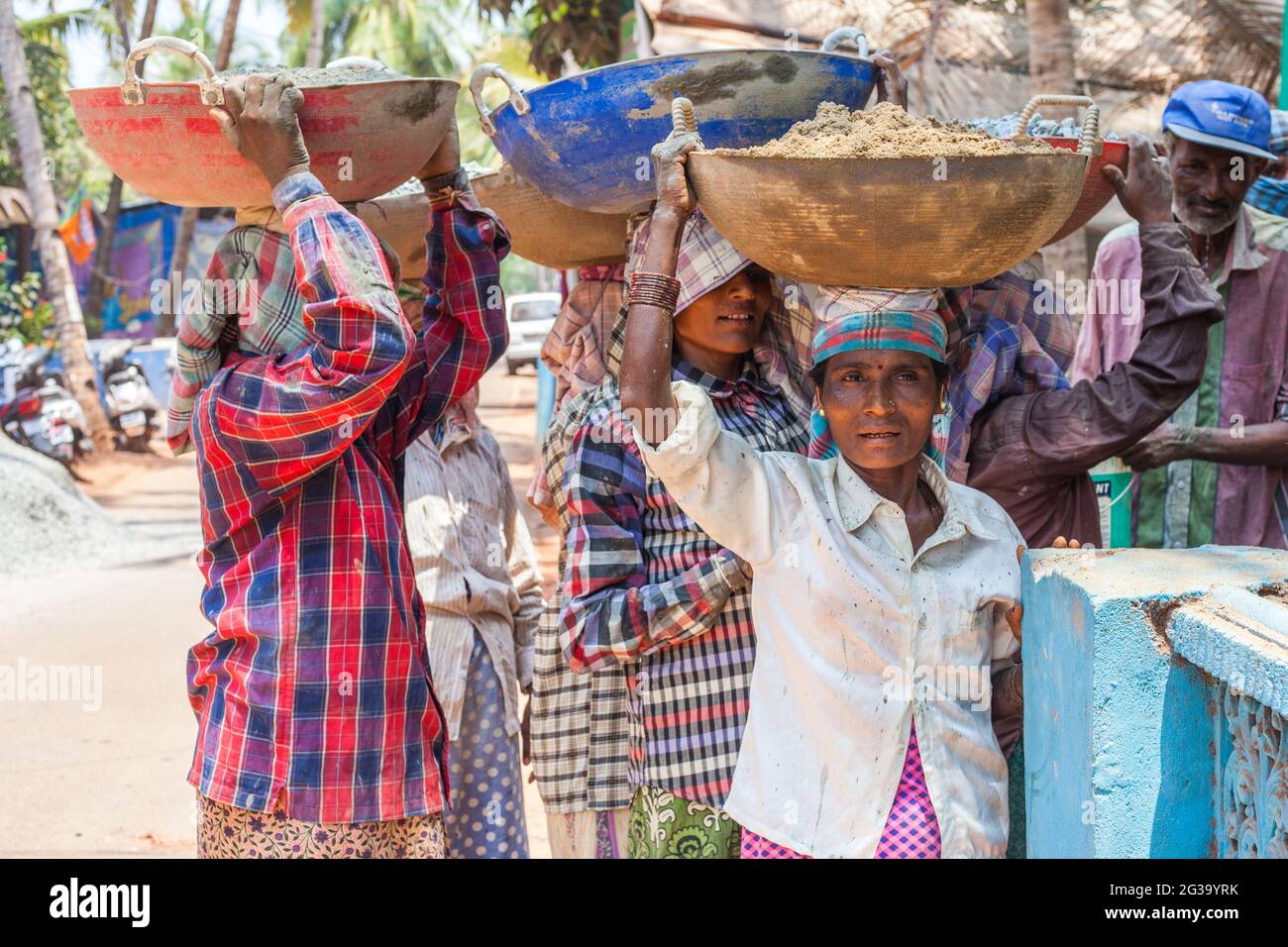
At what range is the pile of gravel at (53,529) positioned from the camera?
36.1 ft

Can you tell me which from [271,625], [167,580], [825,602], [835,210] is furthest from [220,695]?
[167,580]

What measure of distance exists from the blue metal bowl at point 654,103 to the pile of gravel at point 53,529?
9131 millimetres

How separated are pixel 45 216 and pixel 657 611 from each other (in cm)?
1563

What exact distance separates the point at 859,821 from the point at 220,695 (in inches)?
53.2

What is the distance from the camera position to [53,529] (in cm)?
1148

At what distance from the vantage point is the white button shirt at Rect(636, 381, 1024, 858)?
2.48 metres

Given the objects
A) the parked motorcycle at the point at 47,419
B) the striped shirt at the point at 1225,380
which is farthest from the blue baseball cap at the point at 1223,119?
the parked motorcycle at the point at 47,419

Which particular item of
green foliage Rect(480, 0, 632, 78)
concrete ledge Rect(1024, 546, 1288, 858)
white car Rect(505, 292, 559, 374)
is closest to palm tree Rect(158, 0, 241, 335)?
green foliage Rect(480, 0, 632, 78)

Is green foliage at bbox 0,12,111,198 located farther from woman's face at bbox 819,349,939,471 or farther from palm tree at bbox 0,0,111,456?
woman's face at bbox 819,349,939,471

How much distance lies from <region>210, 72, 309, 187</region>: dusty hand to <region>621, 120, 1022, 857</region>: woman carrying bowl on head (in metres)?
0.73

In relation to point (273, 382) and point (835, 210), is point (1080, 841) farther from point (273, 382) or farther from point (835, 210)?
point (273, 382)

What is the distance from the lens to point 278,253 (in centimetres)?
287

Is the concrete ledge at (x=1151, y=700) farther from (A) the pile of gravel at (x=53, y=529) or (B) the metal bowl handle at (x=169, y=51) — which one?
(A) the pile of gravel at (x=53, y=529)

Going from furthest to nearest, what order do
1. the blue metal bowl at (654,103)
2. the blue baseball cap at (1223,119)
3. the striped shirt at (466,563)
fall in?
the blue baseball cap at (1223,119) → the striped shirt at (466,563) → the blue metal bowl at (654,103)
